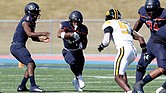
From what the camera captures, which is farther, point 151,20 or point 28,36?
point 28,36

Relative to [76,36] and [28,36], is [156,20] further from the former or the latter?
[28,36]

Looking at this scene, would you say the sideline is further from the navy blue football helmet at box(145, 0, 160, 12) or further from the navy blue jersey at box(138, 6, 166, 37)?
the navy blue football helmet at box(145, 0, 160, 12)

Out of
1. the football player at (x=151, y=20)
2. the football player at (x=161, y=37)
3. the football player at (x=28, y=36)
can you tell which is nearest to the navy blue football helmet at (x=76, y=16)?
the football player at (x=28, y=36)

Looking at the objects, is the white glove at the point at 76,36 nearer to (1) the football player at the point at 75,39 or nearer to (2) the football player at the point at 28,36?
(1) the football player at the point at 75,39

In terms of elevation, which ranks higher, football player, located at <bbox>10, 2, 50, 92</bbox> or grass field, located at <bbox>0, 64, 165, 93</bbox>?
football player, located at <bbox>10, 2, 50, 92</bbox>

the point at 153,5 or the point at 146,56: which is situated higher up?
the point at 153,5

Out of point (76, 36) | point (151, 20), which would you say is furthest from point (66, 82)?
point (151, 20)

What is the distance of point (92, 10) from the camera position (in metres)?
39.2

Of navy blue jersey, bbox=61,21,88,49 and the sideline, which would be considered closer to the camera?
navy blue jersey, bbox=61,21,88,49

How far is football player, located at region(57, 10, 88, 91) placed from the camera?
1309cm

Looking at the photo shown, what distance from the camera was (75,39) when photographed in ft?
43.5

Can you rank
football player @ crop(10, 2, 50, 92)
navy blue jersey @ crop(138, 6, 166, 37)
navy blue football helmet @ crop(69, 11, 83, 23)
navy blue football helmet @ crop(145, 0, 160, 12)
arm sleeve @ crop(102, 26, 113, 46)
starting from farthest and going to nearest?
navy blue football helmet @ crop(69, 11, 83, 23)
football player @ crop(10, 2, 50, 92)
navy blue jersey @ crop(138, 6, 166, 37)
navy blue football helmet @ crop(145, 0, 160, 12)
arm sleeve @ crop(102, 26, 113, 46)

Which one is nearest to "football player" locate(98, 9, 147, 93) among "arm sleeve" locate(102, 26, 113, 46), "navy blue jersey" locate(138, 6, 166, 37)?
"arm sleeve" locate(102, 26, 113, 46)

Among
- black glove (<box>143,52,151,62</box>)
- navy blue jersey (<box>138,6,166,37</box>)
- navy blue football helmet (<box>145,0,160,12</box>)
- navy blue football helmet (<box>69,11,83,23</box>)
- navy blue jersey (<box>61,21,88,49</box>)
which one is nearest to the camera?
navy blue football helmet (<box>145,0,160,12</box>)
